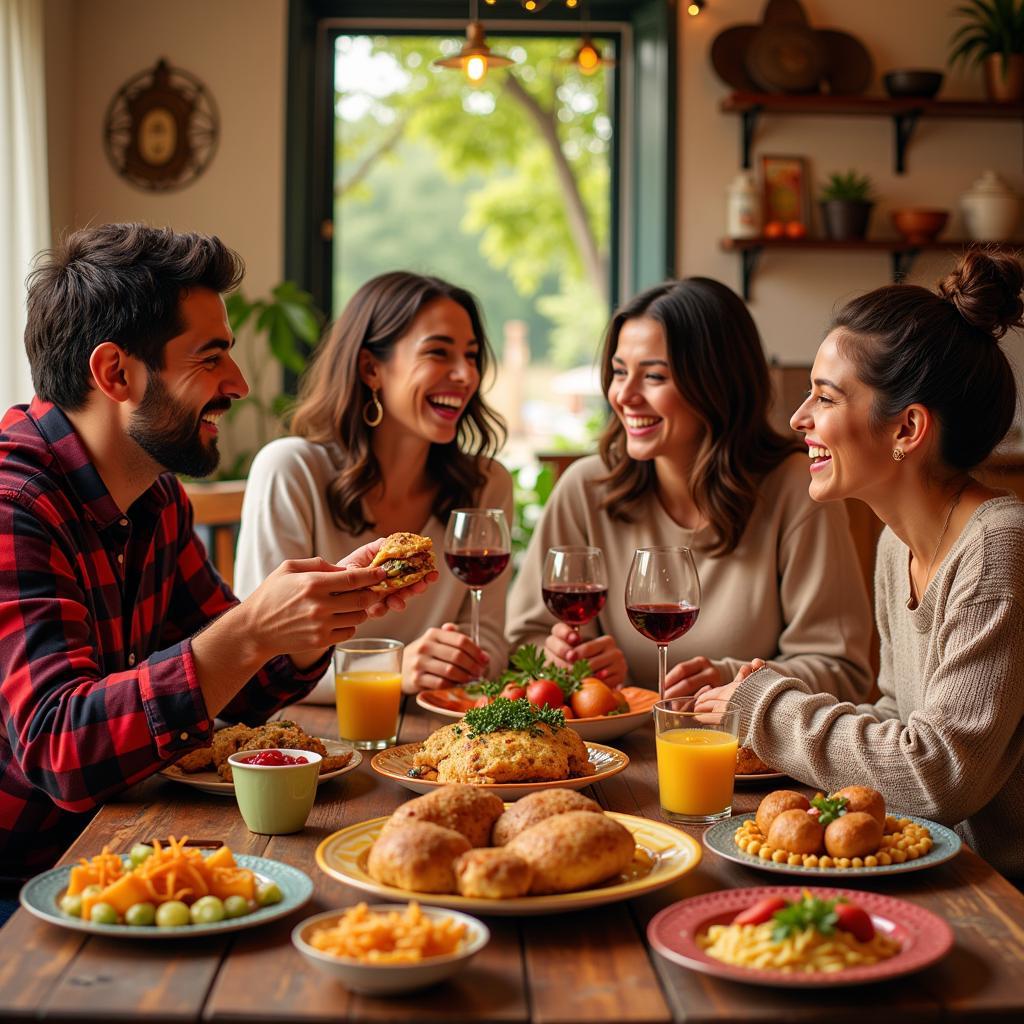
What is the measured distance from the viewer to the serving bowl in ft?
15.8

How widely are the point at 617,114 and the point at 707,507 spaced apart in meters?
3.10

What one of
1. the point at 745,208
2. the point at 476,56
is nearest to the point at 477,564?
the point at 476,56

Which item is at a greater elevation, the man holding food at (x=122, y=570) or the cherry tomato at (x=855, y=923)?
the man holding food at (x=122, y=570)

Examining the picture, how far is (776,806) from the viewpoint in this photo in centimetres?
143

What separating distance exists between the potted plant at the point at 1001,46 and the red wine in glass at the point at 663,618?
3.82 m

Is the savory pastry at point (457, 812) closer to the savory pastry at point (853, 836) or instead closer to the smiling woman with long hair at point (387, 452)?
the savory pastry at point (853, 836)

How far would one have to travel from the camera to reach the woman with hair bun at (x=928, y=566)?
1.62m

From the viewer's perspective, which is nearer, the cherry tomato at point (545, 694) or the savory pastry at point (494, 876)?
the savory pastry at point (494, 876)

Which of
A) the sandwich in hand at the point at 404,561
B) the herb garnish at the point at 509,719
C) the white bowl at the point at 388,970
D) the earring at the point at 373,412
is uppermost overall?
the earring at the point at 373,412

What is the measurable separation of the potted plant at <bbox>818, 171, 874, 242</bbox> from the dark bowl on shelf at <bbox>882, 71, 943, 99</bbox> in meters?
0.33

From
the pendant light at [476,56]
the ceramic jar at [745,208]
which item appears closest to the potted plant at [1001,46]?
the ceramic jar at [745,208]

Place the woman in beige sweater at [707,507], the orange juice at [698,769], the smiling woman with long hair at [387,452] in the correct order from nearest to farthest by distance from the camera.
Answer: the orange juice at [698,769]
the woman in beige sweater at [707,507]
the smiling woman with long hair at [387,452]

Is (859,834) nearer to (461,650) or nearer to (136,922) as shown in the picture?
(136,922)

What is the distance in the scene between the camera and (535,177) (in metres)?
8.95
